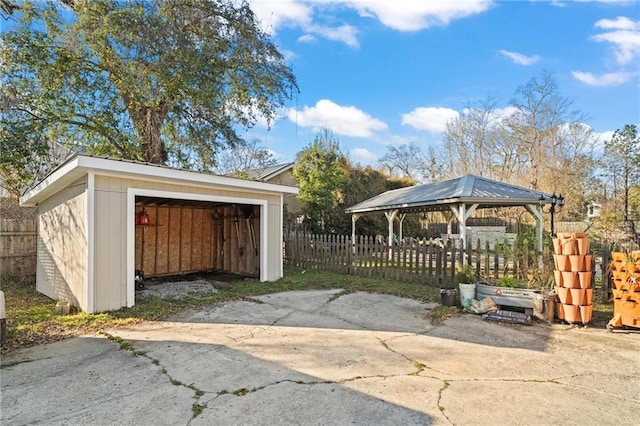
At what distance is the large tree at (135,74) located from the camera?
28.9ft

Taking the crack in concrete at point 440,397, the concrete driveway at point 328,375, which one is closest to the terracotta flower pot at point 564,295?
the concrete driveway at point 328,375

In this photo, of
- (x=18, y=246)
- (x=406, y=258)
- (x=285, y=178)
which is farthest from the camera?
(x=285, y=178)

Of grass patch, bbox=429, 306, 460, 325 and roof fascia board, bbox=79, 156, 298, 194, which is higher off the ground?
roof fascia board, bbox=79, 156, 298, 194

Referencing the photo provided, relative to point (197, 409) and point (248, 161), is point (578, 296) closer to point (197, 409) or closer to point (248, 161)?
point (197, 409)

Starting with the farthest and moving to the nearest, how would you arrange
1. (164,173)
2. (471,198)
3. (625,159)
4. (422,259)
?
1. (625,159)
2. (471,198)
3. (422,259)
4. (164,173)

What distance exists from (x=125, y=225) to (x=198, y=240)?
4.90 metres

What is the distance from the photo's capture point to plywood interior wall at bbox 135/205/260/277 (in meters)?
9.45

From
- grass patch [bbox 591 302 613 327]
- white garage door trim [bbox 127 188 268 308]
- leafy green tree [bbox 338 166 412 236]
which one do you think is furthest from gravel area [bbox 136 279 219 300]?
leafy green tree [bbox 338 166 412 236]

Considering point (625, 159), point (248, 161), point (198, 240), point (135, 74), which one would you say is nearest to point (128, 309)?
point (198, 240)

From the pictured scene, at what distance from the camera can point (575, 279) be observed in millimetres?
4910

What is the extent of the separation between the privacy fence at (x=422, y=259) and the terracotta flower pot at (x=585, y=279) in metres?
0.74

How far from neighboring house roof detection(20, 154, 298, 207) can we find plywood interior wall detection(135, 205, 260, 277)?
2172 millimetres

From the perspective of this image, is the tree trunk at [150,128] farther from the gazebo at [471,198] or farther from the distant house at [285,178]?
the distant house at [285,178]

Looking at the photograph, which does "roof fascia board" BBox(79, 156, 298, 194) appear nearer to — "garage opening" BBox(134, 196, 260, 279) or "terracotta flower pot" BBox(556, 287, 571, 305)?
"garage opening" BBox(134, 196, 260, 279)
